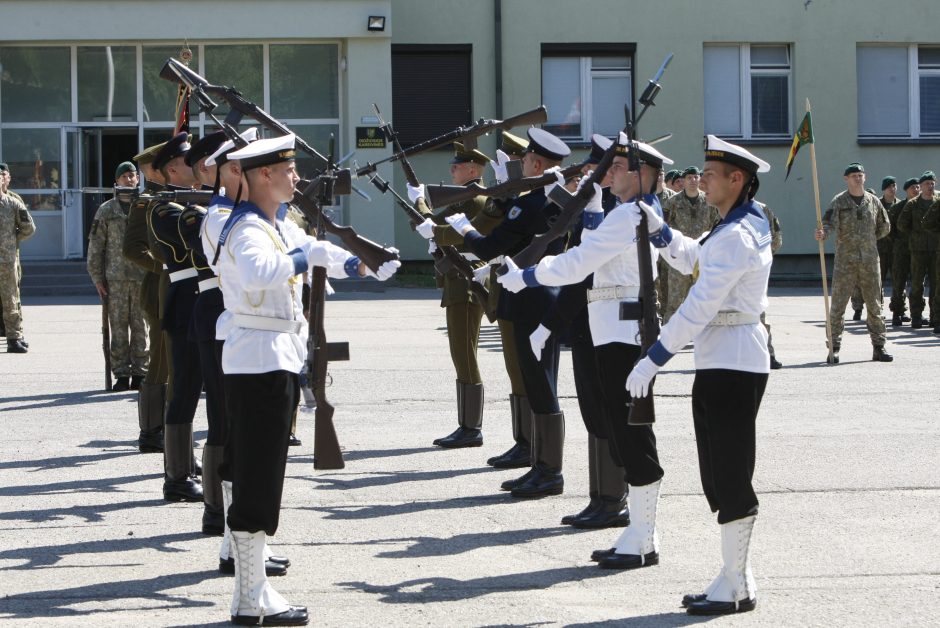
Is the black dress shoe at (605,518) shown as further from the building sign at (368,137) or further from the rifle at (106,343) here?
the building sign at (368,137)

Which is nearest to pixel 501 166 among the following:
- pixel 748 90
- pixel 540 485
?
pixel 540 485

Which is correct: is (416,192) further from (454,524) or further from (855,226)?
(855,226)

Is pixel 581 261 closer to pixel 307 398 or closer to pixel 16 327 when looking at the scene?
pixel 307 398

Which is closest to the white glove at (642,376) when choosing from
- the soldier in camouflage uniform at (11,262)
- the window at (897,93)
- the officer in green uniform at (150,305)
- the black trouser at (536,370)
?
the black trouser at (536,370)

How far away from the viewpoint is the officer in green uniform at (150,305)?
28.9ft

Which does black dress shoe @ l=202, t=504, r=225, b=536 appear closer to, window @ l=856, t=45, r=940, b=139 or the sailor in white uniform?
the sailor in white uniform

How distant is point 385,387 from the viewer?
42.4ft

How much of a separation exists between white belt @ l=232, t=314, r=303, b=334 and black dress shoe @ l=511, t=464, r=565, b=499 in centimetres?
279

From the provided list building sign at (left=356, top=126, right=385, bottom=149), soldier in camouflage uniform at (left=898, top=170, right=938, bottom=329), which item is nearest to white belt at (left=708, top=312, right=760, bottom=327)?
soldier in camouflage uniform at (left=898, top=170, right=938, bottom=329)

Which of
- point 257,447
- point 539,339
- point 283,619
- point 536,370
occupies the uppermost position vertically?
point 539,339

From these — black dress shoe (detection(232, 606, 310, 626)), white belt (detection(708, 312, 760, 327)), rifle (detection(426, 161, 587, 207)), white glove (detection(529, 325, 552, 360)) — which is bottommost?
black dress shoe (detection(232, 606, 310, 626))

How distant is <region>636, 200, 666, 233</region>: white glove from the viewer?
6.45 metres

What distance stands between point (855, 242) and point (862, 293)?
61 centimetres

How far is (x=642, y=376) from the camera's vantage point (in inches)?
237
